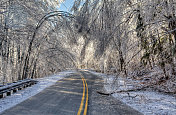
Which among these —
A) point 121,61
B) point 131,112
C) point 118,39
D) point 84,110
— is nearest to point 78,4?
point 118,39

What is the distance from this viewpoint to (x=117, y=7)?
4805 millimetres

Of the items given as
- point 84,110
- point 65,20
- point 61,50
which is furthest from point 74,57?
point 84,110

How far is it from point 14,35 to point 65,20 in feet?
10.4

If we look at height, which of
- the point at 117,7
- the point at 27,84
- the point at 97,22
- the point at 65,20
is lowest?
the point at 27,84

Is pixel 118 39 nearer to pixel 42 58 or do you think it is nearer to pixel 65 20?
pixel 65 20

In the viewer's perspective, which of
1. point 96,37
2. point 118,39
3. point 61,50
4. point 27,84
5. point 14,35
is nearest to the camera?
point 118,39

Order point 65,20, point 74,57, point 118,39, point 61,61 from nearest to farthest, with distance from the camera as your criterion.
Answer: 1. point 118,39
2. point 65,20
3. point 74,57
4. point 61,61

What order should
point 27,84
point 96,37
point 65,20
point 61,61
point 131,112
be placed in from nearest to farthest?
point 96,37, point 131,112, point 65,20, point 27,84, point 61,61

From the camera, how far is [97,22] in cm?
511

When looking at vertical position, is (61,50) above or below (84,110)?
above

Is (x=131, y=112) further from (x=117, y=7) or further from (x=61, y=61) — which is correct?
(x=61, y=61)

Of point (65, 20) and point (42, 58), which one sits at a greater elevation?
point (65, 20)

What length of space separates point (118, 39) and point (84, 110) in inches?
134

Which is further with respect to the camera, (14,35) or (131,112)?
(14,35)
